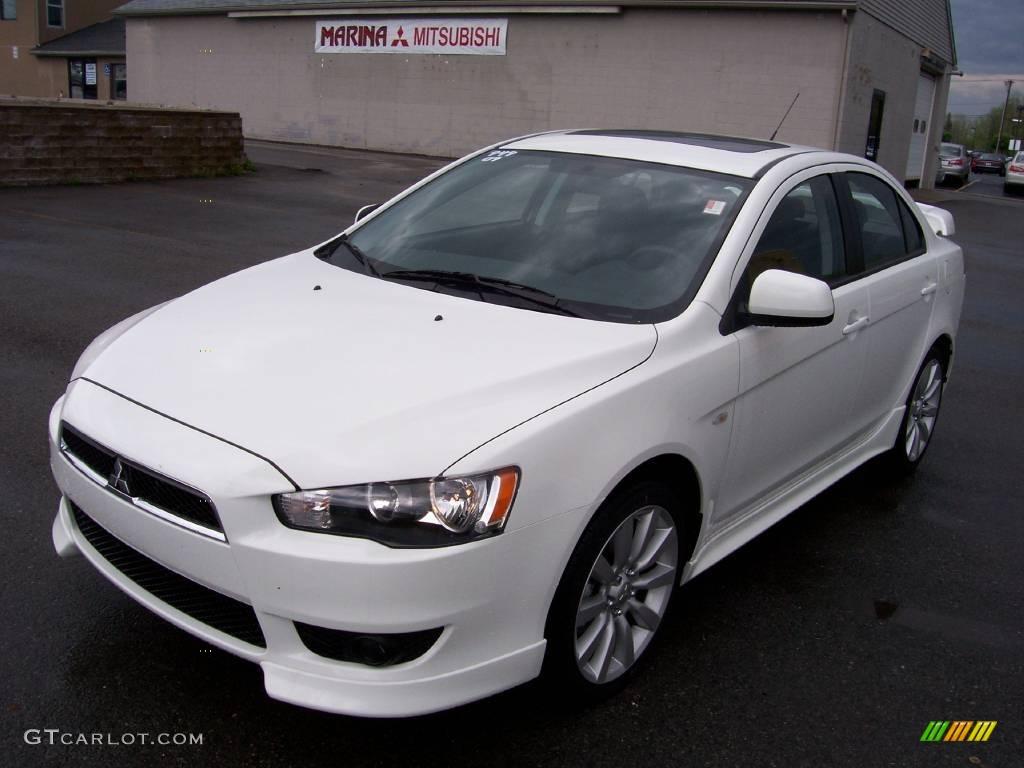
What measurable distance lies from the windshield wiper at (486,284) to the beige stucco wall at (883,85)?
18.3 metres

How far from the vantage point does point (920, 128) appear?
2853 centimetres

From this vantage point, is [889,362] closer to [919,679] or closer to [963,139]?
[919,679]

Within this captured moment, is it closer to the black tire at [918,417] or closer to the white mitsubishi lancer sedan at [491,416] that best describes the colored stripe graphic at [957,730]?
the white mitsubishi lancer sedan at [491,416]

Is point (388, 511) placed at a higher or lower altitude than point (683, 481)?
higher

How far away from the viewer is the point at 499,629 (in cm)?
269

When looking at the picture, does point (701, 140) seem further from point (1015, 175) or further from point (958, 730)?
point (1015, 175)

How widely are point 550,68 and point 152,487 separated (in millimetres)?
22266

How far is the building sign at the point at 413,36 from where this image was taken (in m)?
24.3

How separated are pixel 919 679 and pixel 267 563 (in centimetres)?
226

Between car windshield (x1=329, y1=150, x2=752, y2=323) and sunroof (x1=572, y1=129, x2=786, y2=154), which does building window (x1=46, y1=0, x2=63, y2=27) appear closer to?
car windshield (x1=329, y1=150, x2=752, y2=323)

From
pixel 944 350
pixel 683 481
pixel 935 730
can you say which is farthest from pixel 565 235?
pixel 944 350

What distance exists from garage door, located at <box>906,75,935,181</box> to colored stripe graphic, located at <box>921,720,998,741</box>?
26.4 m

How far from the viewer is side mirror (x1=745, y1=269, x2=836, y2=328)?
3.40m

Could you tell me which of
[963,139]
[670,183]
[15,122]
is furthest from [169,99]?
[963,139]
